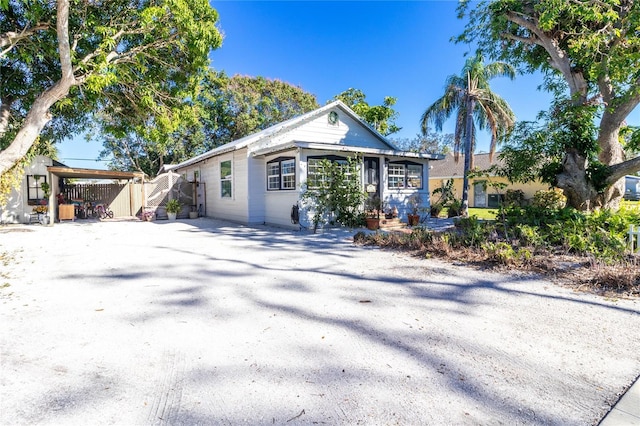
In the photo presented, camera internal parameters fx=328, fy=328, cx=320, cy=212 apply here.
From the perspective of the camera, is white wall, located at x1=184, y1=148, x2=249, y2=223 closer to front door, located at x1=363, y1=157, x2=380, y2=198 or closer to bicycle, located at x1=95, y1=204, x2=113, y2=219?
front door, located at x1=363, y1=157, x2=380, y2=198

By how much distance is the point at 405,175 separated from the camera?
1395 centimetres

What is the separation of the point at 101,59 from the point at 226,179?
6983 mm

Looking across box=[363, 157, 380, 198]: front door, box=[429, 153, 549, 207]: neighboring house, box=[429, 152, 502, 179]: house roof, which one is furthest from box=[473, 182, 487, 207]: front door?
box=[363, 157, 380, 198]: front door

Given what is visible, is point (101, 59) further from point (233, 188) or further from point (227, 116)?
point (227, 116)

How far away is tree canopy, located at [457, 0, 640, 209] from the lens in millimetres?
7500

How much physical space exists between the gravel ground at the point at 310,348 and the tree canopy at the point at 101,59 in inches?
208

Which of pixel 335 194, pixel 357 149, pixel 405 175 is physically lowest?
pixel 335 194

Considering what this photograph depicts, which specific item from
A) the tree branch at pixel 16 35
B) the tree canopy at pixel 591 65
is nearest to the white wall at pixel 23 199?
the tree branch at pixel 16 35

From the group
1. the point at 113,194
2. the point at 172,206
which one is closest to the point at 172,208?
the point at 172,206

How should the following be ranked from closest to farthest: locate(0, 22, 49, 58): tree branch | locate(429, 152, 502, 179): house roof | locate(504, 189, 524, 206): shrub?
locate(0, 22, 49, 58): tree branch → locate(504, 189, 524, 206): shrub → locate(429, 152, 502, 179): house roof

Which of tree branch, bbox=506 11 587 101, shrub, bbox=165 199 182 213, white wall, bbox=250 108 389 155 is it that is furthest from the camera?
shrub, bbox=165 199 182 213

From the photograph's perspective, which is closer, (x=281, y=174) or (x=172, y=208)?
(x=281, y=174)

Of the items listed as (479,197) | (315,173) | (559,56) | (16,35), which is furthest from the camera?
(479,197)

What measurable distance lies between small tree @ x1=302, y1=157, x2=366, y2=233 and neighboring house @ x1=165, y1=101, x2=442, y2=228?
34 cm
